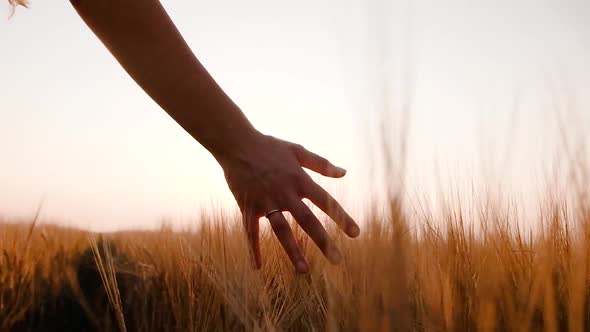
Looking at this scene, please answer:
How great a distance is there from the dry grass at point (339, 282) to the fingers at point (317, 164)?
15cm

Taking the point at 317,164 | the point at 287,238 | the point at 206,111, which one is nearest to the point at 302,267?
the point at 287,238

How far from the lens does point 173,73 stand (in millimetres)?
1041

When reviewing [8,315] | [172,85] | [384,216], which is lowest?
[8,315]

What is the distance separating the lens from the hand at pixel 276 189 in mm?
1000

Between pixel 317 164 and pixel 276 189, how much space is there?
0.18 m

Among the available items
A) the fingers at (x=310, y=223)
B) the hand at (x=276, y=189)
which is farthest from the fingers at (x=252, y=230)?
the fingers at (x=310, y=223)

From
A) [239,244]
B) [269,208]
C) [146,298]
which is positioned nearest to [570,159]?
[269,208]

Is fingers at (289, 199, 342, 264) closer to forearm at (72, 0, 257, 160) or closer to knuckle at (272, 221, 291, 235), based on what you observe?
knuckle at (272, 221, 291, 235)

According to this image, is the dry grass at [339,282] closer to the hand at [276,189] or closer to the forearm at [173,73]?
the hand at [276,189]

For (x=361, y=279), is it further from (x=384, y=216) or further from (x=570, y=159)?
(x=570, y=159)

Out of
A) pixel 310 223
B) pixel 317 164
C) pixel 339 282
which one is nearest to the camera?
pixel 339 282

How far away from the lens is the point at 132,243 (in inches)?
81.5

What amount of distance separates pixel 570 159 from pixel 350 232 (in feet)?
1.02

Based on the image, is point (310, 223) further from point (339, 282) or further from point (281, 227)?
point (339, 282)
